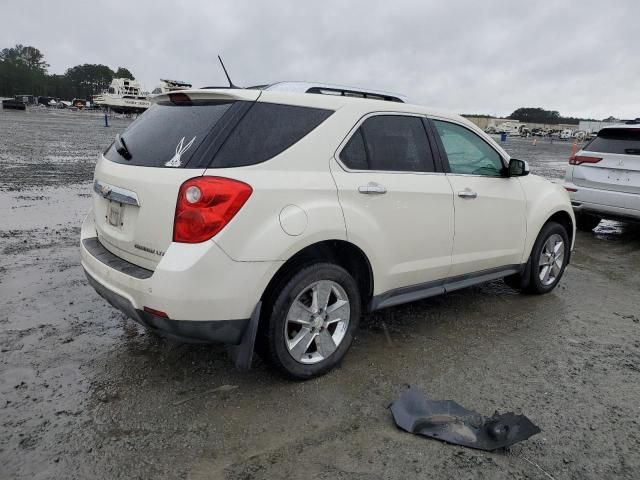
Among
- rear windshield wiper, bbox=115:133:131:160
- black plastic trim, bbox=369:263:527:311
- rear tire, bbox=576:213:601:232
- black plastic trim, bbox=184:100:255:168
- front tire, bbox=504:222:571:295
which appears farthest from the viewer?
rear tire, bbox=576:213:601:232

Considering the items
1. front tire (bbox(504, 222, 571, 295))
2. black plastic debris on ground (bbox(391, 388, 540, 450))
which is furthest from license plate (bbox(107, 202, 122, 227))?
front tire (bbox(504, 222, 571, 295))

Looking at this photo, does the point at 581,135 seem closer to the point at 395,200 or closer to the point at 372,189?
the point at 395,200

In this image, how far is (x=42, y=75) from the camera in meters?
128

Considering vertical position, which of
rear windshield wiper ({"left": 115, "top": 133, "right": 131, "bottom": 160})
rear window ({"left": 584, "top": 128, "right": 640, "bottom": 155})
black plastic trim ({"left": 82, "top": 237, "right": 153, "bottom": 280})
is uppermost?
rear window ({"left": 584, "top": 128, "right": 640, "bottom": 155})

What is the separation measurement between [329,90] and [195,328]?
1.87 meters

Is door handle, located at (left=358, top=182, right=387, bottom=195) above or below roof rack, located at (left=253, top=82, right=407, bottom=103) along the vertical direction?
below

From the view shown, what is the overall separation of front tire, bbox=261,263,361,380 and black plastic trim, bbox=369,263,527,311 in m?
0.28

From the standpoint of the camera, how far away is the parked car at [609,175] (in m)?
6.93

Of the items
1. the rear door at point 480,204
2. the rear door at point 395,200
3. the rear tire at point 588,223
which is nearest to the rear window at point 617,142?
the rear tire at point 588,223

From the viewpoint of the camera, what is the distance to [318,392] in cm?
311

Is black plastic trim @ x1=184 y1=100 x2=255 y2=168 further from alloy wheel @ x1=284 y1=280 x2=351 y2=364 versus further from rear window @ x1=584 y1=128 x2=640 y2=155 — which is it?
rear window @ x1=584 y1=128 x2=640 y2=155

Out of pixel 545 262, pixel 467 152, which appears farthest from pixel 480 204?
pixel 545 262

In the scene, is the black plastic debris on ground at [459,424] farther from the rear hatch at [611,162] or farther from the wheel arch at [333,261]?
the rear hatch at [611,162]

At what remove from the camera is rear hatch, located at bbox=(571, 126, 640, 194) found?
22.8ft
